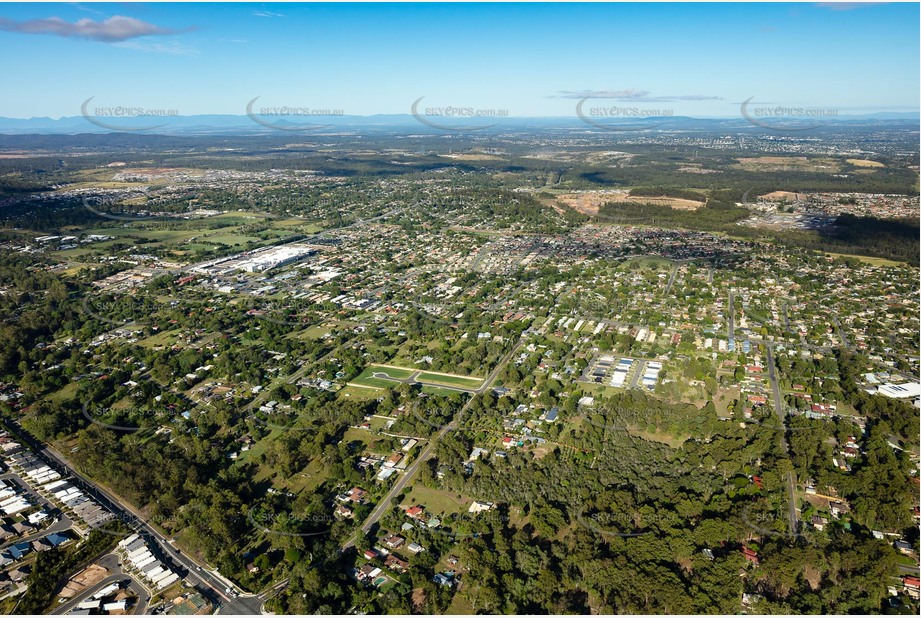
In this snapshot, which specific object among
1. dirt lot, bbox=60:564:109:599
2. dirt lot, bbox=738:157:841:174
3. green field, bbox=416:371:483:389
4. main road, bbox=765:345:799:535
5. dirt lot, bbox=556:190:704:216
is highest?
dirt lot, bbox=738:157:841:174

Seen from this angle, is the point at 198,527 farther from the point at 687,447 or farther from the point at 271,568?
the point at 687,447

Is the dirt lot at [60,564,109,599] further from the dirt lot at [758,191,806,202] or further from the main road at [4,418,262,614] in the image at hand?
the dirt lot at [758,191,806,202]

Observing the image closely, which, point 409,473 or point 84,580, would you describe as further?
point 409,473

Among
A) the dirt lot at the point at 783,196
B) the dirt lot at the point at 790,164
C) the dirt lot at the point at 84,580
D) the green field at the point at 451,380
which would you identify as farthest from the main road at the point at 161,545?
the dirt lot at the point at 790,164

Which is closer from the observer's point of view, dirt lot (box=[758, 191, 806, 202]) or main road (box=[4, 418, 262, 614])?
main road (box=[4, 418, 262, 614])

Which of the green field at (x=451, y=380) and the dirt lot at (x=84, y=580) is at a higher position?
the green field at (x=451, y=380)

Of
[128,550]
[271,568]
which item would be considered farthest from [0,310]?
[271,568]

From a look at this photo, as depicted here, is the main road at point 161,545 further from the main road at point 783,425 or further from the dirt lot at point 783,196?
the dirt lot at point 783,196

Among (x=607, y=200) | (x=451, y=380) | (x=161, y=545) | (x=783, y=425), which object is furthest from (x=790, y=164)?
(x=161, y=545)

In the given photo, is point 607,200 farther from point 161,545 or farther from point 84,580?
point 84,580

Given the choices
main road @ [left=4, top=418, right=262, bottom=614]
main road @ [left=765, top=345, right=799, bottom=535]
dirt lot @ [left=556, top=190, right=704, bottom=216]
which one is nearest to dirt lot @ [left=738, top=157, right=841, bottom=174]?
dirt lot @ [left=556, top=190, right=704, bottom=216]

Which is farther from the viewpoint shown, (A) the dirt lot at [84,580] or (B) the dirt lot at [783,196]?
(B) the dirt lot at [783,196]
